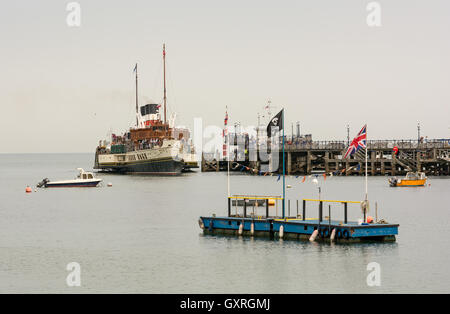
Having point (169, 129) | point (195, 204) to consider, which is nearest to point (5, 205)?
point (195, 204)

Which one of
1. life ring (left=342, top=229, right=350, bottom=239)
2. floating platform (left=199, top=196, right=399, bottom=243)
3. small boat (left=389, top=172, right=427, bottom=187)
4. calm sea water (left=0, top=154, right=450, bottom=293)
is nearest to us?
calm sea water (left=0, top=154, right=450, bottom=293)

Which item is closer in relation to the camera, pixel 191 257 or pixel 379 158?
pixel 191 257

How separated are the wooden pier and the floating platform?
9118 centimetres

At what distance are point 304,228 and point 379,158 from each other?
10277 cm

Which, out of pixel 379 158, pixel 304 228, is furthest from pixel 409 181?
pixel 304 228

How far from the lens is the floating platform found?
46.8 metres

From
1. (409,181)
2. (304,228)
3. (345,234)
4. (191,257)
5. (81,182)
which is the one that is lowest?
(191,257)

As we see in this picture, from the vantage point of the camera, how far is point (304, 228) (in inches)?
1914

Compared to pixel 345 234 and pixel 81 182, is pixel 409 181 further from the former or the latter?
pixel 345 234

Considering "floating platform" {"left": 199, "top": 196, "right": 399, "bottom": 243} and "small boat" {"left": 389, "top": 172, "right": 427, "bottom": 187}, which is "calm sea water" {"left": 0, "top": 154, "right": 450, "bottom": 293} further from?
"small boat" {"left": 389, "top": 172, "right": 427, "bottom": 187}

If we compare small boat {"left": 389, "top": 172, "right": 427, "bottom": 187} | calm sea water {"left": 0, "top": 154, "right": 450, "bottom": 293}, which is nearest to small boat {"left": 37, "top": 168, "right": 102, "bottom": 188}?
calm sea water {"left": 0, "top": 154, "right": 450, "bottom": 293}

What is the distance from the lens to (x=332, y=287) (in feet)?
121

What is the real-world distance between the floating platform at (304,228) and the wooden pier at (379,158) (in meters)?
91.2
